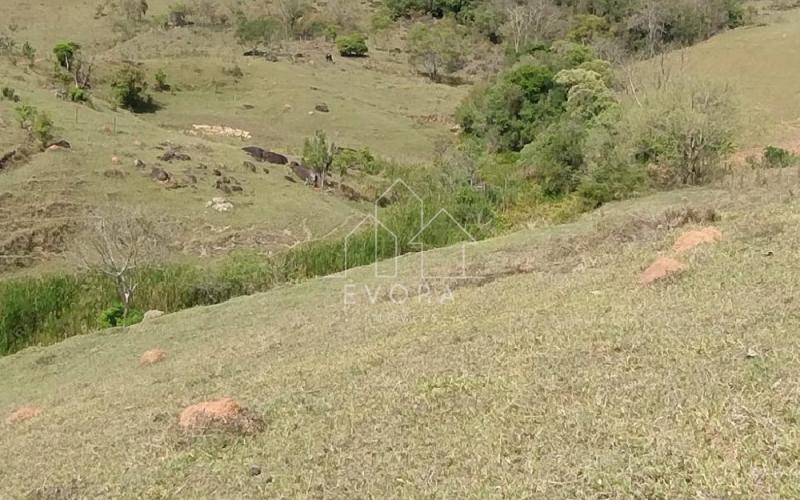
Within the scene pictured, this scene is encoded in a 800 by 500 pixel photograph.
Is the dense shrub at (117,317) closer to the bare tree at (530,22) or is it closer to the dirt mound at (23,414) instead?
the dirt mound at (23,414)

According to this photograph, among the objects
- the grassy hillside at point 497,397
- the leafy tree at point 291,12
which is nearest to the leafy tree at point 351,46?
the leafy tree at point 291,12

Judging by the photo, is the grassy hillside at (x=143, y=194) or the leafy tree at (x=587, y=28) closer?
the grassy hillside at (x=143, y=194)

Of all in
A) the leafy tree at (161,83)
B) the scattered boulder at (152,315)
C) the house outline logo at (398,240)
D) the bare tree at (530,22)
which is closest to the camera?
the house outline logo at (398,240)

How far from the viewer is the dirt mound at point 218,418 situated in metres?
6.57

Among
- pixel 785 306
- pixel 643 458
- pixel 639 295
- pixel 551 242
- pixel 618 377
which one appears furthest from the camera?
pixel 551 242

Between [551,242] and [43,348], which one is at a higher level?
[551,242]

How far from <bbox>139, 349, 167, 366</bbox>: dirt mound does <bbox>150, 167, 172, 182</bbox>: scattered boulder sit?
15191 millimetres

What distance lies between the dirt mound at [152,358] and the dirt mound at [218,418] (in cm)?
539

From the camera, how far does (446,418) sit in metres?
5.83

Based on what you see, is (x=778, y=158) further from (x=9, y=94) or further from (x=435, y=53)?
(x=435, y=53)

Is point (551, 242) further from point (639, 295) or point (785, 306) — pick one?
point (785, 306)

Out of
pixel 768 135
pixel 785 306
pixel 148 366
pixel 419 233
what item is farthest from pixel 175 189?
pixel 785 306

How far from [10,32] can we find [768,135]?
48.8 m

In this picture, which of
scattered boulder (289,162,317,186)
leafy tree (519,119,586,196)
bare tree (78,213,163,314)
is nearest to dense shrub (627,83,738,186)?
leafy tree (519,119,586,196)
